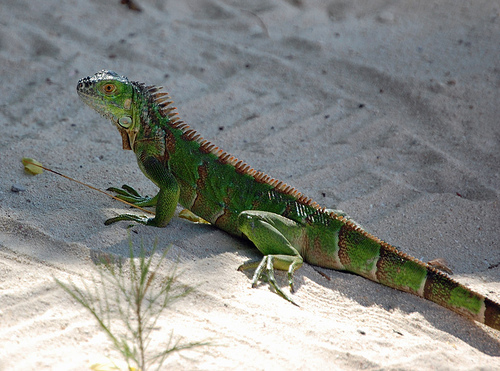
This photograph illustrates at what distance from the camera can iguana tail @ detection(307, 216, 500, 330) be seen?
11.4ft

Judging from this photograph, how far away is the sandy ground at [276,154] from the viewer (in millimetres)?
2855

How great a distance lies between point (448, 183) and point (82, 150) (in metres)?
3.31

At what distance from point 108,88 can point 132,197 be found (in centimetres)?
87

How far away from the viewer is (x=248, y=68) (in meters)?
6.53

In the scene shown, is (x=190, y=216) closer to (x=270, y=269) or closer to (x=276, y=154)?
(x=270, y=269)

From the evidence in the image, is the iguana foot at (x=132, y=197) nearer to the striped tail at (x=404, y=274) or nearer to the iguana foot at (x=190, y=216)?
the iguana foot at (x=190, y=216)

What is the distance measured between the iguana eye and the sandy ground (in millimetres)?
817

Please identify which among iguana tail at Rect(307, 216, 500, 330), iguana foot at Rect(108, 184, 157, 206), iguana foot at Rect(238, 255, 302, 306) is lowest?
iguana foot at Rect(108, 184, 157, 206)

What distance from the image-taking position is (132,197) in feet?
14.0

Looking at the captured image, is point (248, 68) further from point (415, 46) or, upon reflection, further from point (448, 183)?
point (448, 183)

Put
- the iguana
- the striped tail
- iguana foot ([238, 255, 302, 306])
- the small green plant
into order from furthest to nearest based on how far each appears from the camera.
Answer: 1. the iguana
2. the striped tail
3. iguana foot ([238, 255, 302, 306])
4. the small green plant

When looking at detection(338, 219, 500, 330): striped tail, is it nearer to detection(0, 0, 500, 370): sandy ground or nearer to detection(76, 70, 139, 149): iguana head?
detection(0, 0, 500, 370): sandy ground

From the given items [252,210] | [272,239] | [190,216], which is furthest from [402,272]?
[190,216]

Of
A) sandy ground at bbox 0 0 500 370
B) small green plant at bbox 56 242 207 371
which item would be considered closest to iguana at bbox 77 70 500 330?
sandy ground at bbox 0 0 500 370
